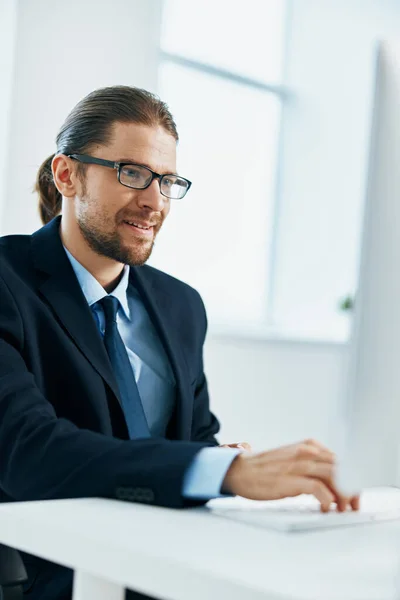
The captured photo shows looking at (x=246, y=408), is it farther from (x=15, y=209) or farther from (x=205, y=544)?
(x=205, y=544)

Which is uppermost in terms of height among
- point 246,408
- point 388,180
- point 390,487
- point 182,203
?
point 182,203

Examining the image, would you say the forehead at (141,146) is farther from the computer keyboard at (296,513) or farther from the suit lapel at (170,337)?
the computer keyboard at (296,513)

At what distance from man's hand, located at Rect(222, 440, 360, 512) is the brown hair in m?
1.07

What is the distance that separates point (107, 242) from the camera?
1.96 m

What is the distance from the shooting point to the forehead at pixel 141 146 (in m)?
1.99

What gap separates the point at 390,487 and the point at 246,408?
3512mm

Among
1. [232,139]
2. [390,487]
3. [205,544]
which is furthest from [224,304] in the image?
[205,544]

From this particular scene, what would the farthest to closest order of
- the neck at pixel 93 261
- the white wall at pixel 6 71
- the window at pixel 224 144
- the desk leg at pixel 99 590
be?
the window at pixel 224 144
the white wall at pixel 6 71
the neck at pixel 93 261
the desk leg at pixel 99 590

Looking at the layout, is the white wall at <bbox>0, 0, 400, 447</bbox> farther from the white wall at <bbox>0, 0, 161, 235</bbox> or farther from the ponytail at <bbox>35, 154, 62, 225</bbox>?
the ponytail at <bbox>35, 154, 62, 225</bbox>

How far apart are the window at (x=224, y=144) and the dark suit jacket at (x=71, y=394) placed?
2.84 meters

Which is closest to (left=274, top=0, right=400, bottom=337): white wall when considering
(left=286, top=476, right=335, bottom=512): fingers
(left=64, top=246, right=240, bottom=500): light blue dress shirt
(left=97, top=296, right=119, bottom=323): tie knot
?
(left=64, top=246, right=240, bottom=500): light blue dress shirt

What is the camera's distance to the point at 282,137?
5.91 metres

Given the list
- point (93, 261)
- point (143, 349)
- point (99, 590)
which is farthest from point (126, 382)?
point (99, 590)

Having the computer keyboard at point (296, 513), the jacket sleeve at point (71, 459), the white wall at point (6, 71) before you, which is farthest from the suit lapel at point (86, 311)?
the white wall at point (6, 71)
